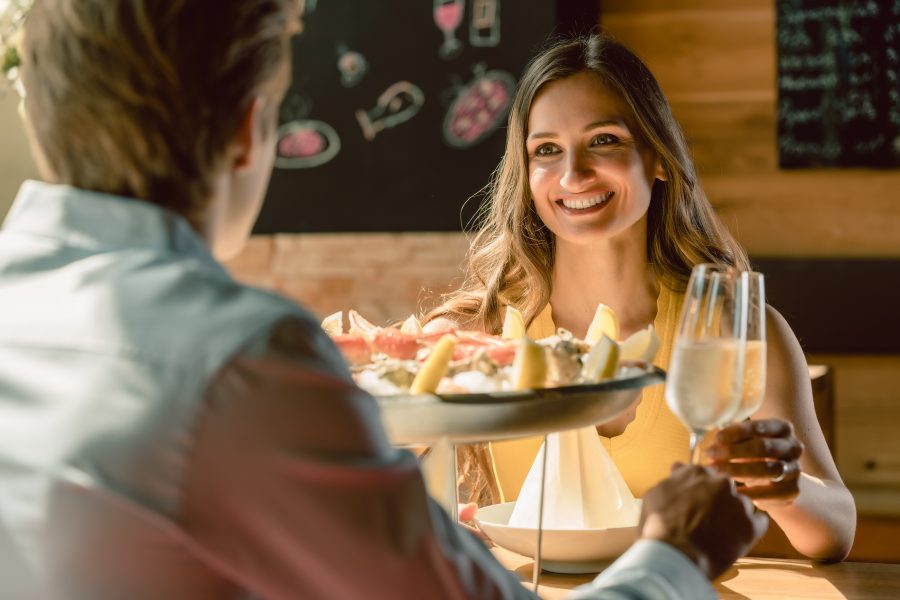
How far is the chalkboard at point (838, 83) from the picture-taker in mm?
3439

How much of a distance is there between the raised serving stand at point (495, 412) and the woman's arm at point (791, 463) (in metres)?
0.20

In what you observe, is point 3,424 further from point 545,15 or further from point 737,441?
point 545,15

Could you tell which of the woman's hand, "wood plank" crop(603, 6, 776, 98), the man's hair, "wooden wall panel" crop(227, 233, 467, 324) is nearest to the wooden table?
the woman's hand

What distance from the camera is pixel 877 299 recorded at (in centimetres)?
352

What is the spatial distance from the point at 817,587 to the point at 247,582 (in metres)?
0.85

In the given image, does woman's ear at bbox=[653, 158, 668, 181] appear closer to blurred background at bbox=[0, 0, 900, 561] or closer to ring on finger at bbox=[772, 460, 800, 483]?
ring on finger at bbox=[772, 460, 800, 483]

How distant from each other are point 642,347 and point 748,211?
245cm

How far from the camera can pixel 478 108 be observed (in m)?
3.44

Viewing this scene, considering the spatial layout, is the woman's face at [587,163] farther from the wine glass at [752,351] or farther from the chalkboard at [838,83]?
the chalkboard at [838,83]

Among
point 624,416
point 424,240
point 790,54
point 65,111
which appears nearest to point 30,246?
point 65,111

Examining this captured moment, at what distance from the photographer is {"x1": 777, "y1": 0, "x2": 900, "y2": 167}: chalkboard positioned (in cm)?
344

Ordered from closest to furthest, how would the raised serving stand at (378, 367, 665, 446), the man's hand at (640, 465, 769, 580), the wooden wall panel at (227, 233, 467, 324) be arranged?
the man's hand at (640, 465, 769, 580) → the raised serving stand at (378, 367, 665, 446) → the wooden wall panel at (227, 233, 467, 324)

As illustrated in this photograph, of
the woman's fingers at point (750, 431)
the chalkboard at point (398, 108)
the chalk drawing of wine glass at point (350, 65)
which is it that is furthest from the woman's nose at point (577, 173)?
the chalk drawing of wine glass at point (350, 65)

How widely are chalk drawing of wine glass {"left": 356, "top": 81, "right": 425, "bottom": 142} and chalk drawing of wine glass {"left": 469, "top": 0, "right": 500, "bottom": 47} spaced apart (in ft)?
0.78
